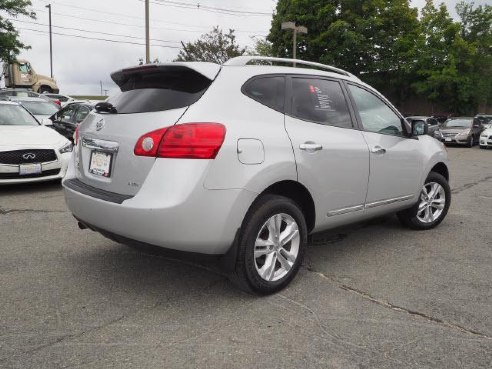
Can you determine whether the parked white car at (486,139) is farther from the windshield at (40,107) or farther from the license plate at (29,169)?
the license plate at (29,169)

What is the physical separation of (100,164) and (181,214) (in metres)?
0.88

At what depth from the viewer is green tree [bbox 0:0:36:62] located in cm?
2509

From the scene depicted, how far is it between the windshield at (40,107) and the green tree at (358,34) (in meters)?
18.0

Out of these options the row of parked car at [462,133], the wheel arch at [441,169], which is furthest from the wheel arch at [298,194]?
the row of parked car at [462,133]

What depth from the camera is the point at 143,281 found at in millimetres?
3516

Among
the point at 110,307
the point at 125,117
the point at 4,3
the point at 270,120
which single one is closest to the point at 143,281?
the point at 110,307

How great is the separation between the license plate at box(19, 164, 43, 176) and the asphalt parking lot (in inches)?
91.3

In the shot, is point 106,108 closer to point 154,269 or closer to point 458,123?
point 154,269

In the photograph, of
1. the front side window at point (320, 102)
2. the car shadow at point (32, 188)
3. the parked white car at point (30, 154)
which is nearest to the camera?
the front side window at point (320, 102)

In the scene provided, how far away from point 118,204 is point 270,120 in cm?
118

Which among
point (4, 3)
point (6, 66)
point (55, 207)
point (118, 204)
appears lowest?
point (55, 207)

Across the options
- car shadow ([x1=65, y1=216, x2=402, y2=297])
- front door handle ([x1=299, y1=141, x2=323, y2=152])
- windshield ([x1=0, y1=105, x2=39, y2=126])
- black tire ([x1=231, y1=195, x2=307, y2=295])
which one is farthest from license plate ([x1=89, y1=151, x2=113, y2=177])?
windshield ([x1=0, y1=105, x2=39, y2=126])

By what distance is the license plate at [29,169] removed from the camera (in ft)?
21.9

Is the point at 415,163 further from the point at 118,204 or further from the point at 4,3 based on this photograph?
the point at 4,3
